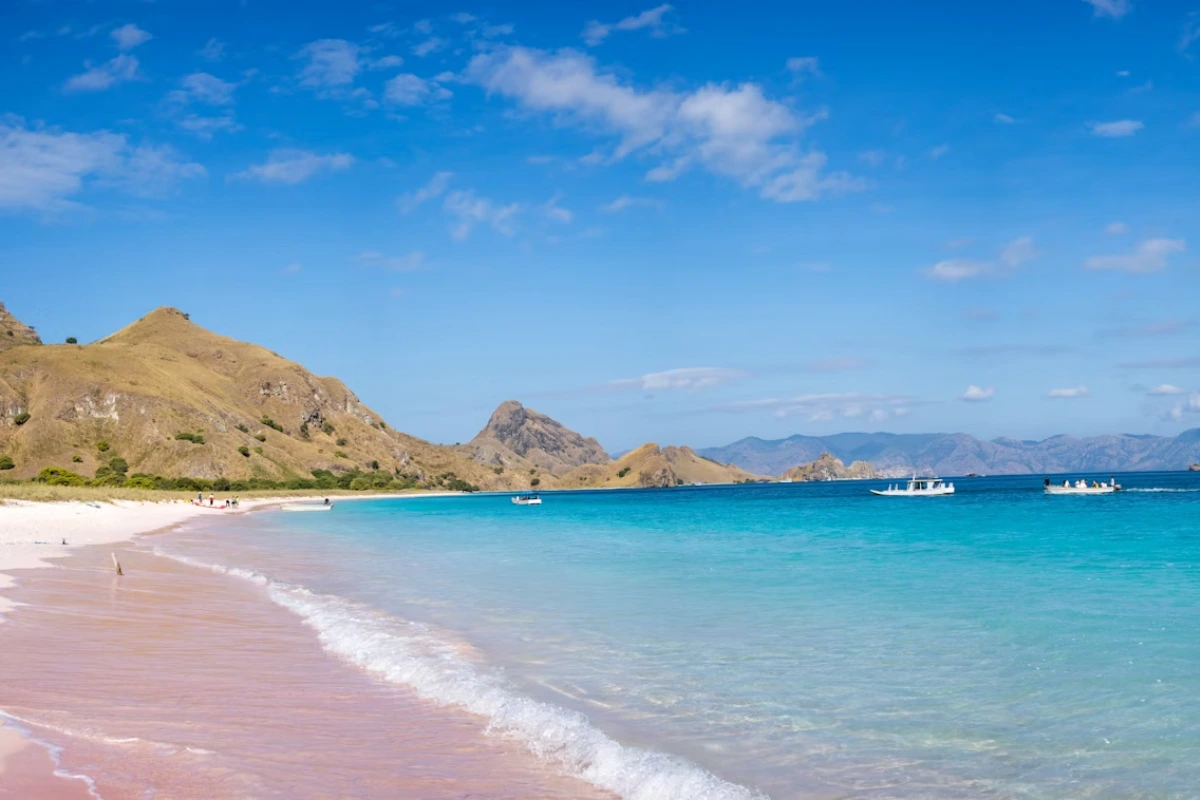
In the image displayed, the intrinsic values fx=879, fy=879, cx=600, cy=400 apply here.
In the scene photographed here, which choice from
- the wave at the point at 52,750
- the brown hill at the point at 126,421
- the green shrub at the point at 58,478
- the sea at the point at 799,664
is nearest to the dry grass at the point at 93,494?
the green shrub at the point at 58,478

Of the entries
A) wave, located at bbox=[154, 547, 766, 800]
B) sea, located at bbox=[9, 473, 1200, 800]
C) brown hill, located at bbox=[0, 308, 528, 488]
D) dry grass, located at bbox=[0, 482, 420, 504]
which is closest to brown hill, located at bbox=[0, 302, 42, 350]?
brown hill, located at bbox=[0, 308, 528, 488]

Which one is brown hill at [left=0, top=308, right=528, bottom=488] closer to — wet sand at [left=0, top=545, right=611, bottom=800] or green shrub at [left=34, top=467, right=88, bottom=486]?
green shrub at [left=34, top=467, right=88, bottom=486]

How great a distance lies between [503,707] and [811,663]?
15.1ft

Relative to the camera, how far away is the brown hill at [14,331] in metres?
170

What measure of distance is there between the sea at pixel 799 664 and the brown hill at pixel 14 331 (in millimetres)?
173709

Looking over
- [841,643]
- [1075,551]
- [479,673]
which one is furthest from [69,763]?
[1075,551]

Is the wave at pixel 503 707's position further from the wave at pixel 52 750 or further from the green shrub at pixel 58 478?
the green shrub at pixel 58 478

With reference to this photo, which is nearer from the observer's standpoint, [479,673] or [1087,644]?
[479,673]

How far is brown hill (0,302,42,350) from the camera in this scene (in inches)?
6678

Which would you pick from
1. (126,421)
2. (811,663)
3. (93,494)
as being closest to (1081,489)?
(93,494)

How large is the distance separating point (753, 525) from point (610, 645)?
4196cm

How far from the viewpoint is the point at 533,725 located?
8633 mm

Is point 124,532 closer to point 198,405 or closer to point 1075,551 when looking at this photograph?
point 1075,551

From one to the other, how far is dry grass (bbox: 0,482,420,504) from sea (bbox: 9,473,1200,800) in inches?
1316
